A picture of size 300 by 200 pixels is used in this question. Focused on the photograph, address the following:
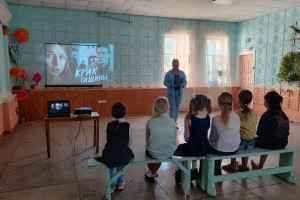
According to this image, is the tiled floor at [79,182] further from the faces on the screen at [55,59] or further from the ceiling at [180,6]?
the ceiling at [180,6]

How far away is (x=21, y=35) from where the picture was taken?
228 inches

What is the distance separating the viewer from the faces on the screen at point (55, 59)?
20.7ft

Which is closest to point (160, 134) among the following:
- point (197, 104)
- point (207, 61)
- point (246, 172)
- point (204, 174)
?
point (197, 104)

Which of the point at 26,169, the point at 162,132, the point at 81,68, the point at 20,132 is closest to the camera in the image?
the point at 162,132

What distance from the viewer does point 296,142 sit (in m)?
4.24

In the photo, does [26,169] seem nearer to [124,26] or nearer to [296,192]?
[296,192]

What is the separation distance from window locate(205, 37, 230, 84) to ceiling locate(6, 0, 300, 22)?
3.24ft

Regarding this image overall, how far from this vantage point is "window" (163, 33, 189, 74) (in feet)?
24.3

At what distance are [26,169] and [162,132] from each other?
6.24ft

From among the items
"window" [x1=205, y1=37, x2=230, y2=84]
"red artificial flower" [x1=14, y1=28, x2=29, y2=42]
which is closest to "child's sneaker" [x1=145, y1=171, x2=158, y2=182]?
"red artificial flower" [x1=14, y1=28, x2=29, y2=42]

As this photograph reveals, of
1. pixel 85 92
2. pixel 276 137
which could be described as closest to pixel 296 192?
pixel 276 137

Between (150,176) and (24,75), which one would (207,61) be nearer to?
(24,75)

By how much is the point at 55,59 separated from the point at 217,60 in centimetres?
508

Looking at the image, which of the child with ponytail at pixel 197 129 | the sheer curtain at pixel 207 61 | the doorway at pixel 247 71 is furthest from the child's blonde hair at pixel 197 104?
the doorway at pixel 247 71
